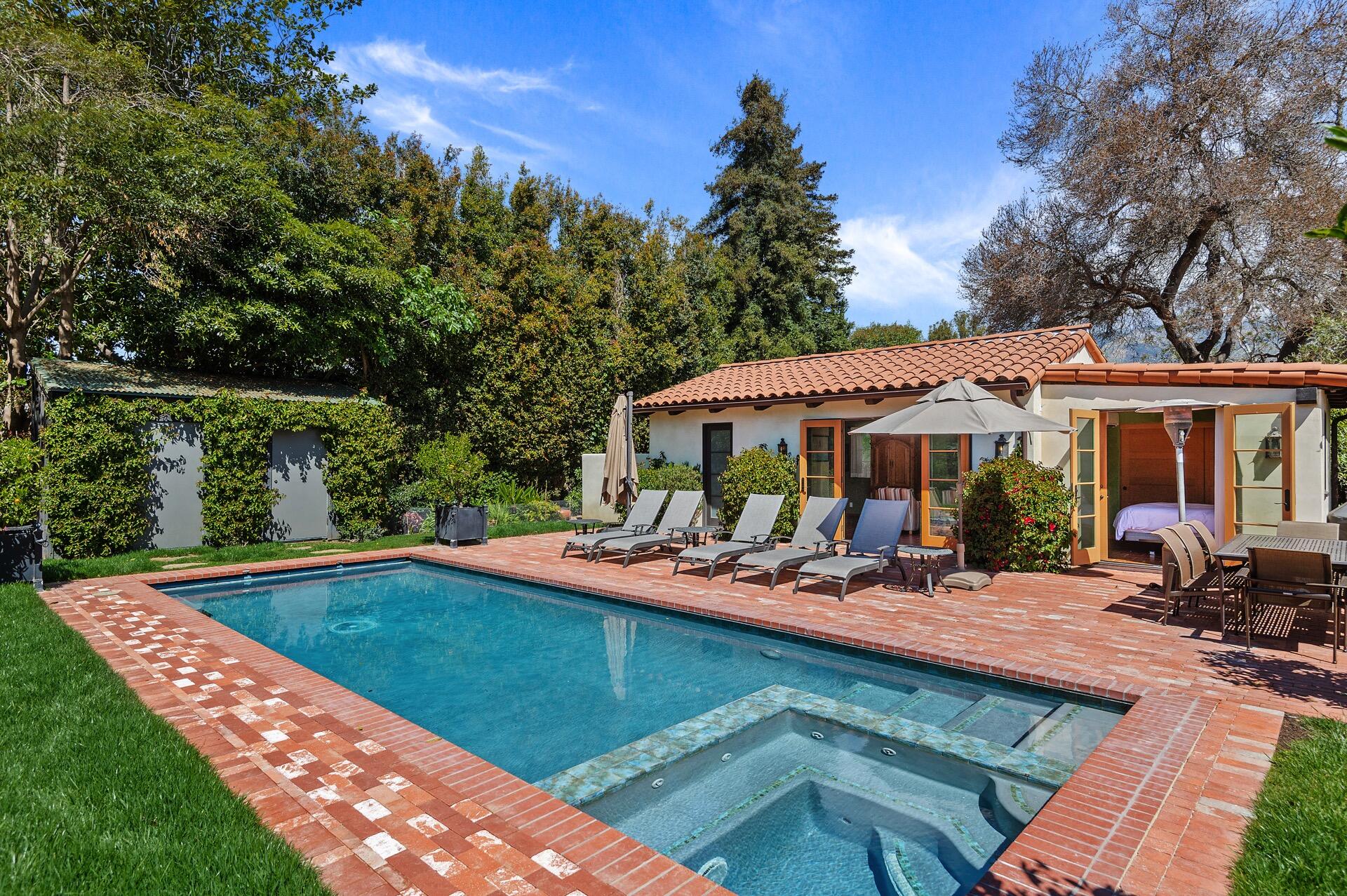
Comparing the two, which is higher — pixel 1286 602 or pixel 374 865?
pixel 1286 602

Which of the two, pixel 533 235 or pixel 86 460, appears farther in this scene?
pixel 533 235

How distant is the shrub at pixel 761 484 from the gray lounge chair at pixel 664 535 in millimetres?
1145

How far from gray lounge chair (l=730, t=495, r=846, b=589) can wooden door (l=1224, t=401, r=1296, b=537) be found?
17.5 ft

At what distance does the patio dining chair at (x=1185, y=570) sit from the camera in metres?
6.08

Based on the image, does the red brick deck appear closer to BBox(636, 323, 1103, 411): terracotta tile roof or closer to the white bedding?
the white bedding

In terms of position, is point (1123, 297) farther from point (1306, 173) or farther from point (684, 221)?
point (684, 221)

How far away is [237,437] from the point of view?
1298 centimetres

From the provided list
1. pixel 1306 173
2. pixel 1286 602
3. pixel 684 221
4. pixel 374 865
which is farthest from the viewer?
pixel 684 221

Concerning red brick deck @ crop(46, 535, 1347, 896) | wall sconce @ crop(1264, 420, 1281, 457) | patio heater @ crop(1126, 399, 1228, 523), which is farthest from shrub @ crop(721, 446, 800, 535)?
wall sconce @ crop(1264, 420, 1281, 457)

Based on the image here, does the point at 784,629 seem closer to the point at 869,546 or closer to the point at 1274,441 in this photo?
the point at 869,546

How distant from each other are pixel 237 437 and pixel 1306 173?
2468cm

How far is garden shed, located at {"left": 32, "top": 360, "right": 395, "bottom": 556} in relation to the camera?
1129 cm

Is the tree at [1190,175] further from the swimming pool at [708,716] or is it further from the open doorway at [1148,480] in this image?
the swimming pool at [708,716]

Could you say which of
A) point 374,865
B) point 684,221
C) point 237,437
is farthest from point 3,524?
point 684,221
